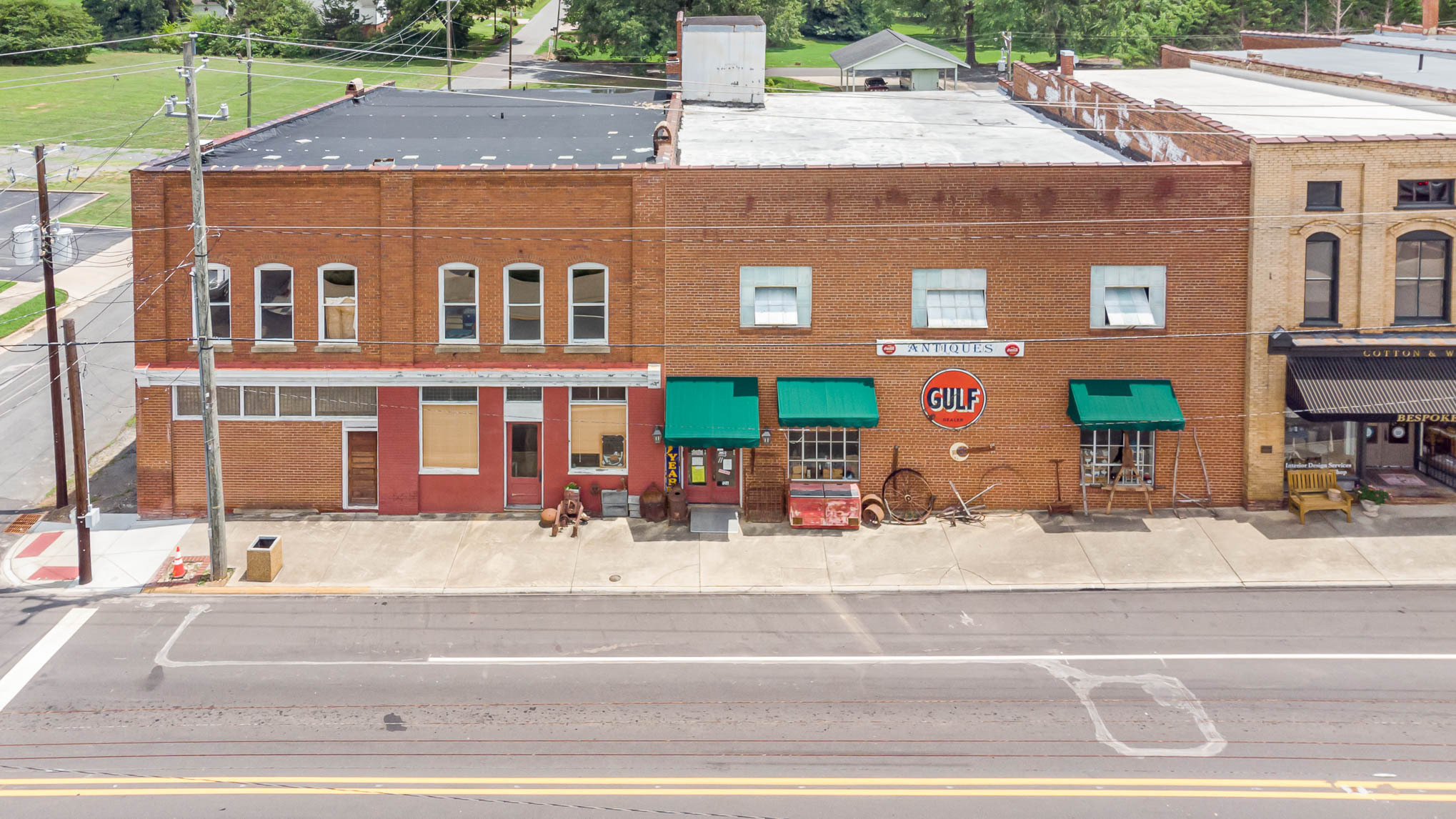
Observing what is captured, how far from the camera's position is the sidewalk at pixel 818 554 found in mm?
22984

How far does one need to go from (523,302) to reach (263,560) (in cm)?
733

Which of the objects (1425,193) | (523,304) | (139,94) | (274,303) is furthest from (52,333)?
(139,94)

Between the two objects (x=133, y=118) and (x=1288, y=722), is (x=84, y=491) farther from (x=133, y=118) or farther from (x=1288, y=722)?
(x=133, y=118)

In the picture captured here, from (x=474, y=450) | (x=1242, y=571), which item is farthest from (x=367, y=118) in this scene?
(x=1242, y=571)

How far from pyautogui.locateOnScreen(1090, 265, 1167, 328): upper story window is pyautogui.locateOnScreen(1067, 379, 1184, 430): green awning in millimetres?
1230

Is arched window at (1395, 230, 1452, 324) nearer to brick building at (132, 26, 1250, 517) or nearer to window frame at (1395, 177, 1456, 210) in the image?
window frame at (1395, 177, 1456, 210)

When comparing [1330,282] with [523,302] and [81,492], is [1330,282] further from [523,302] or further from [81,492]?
[81,492]

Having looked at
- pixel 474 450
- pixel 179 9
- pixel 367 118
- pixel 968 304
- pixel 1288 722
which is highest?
pixel 179 9

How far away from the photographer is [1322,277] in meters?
25.6

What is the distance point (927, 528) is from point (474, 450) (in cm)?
973

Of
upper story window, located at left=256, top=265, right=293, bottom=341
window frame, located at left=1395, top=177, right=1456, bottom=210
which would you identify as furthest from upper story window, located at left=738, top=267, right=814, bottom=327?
window frame, located at left=1395, top=177, right=1456, bottom=210

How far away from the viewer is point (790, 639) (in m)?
20.7

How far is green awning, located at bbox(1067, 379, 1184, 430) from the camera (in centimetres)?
2491

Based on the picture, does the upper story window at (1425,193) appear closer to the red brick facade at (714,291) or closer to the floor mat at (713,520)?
the red brick facade at (714,291)
